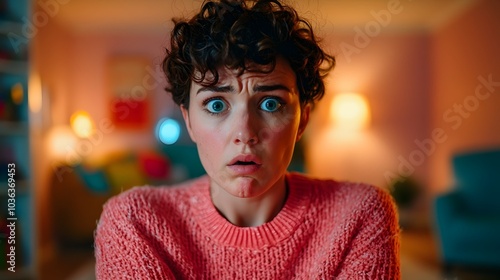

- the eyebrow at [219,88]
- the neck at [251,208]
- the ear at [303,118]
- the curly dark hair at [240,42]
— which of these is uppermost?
the curly dark hair at [240,42]

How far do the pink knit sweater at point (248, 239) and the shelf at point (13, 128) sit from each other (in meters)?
2.12

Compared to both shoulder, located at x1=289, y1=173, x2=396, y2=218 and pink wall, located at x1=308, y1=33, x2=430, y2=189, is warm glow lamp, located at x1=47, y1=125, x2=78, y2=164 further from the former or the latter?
shoulder, located at x1=289, y1=173, x2=396, y2=218

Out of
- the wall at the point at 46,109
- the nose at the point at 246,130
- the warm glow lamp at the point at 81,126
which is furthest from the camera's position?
the warm glow lamp at the point at 81,126

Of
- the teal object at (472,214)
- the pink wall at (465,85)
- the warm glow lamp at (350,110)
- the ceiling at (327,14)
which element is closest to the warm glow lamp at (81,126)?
the ceiling at (327,14)

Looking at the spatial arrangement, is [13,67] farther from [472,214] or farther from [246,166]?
[472,214]

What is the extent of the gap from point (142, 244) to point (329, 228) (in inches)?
12.4

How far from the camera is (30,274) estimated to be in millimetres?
2562

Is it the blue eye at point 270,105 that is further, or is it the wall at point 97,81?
the wall at point 97,81

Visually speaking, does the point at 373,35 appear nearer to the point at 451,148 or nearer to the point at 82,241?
the point at 451,148

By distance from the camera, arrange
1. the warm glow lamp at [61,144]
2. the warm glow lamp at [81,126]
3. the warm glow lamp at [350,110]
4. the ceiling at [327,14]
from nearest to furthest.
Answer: the warm glow lamp at [61,144] → the ceiling at [327,14] → the warm glow lamp at [81,126] → the warm glow lamp at [350,110]

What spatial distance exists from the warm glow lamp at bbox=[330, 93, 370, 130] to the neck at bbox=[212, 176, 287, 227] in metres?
4.15

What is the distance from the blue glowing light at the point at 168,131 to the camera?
4.90m

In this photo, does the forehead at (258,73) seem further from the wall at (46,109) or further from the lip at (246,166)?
the wall at (46,109)

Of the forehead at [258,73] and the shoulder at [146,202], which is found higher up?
the forehead at [258,73]
